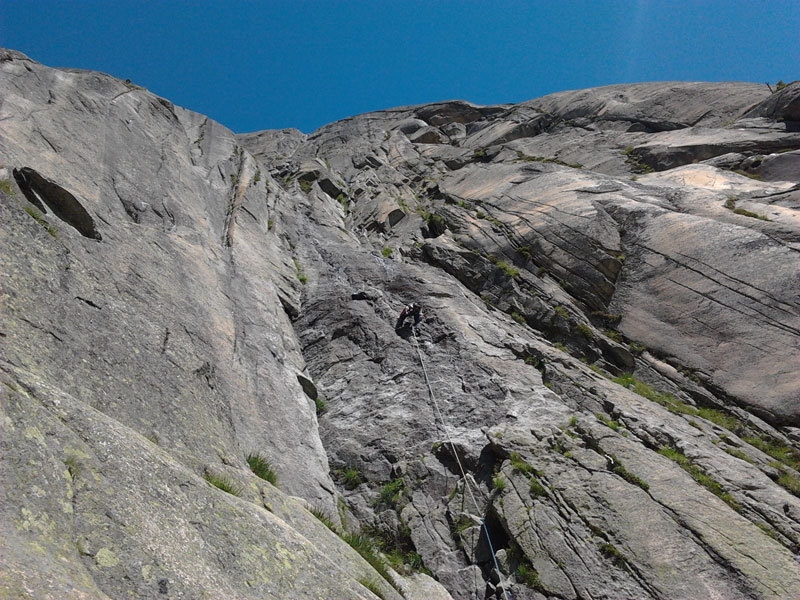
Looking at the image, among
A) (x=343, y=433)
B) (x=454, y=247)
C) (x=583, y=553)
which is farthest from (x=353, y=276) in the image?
(x=583, y=553)

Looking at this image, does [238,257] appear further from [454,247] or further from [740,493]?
[740,493]

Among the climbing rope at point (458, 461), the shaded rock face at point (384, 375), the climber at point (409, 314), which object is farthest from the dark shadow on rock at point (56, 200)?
the climber at point (409, 314)

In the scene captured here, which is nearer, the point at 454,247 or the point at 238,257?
the point at 238,257

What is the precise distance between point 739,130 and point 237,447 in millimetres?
39390

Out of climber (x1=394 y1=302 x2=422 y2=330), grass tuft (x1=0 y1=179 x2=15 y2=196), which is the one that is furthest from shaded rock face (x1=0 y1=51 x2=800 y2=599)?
climber (x1=394 y1=302 x2=422 y2=330)

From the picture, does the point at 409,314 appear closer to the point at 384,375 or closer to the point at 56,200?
the point at 384,375

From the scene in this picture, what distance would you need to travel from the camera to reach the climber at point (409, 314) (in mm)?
22094

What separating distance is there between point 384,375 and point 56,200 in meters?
11.5

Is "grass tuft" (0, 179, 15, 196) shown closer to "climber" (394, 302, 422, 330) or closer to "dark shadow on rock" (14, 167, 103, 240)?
"dark shadow on rock" (14, 167, 103, 240)

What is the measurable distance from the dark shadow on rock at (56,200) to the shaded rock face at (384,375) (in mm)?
77

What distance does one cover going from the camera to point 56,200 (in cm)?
1332

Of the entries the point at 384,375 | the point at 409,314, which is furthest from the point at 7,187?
the point at 409,314

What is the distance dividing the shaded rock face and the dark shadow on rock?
77 mm

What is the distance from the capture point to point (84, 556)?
18.8 feet
